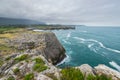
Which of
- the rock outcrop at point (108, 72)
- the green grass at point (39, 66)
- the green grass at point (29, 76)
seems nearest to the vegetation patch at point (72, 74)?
the rock outcrop at point (108, 72)

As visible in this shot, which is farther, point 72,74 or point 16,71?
point 16,71

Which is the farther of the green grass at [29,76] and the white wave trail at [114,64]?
the white wave trail at [114,64]

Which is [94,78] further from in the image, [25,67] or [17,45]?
[17,45]

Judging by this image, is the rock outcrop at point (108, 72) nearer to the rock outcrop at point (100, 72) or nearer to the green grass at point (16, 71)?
the rock outcrop at point (100, 72)

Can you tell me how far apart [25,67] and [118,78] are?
43.6 feet

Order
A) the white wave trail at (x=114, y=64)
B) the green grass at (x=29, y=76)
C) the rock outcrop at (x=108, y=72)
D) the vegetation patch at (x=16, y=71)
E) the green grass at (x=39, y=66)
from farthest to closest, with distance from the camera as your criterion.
→ 1. the white wave trail at (x=114, y=64)
2. the vegetation patch at (x=16, y=71)
3. the green grass at (x=39, y=66)
4. the green grass at (x=29, y=76)
5. the rock outcrop at (x=108, y=72)

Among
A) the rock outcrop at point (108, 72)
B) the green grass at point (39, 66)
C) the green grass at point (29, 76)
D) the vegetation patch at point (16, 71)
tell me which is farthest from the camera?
the vegetation patch at point (16, 71)

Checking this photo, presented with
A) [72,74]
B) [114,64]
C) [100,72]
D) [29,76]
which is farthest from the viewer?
[114,64]

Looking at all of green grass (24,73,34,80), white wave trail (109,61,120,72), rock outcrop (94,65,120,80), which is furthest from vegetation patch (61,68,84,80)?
white wave trail (109,61,120,72)

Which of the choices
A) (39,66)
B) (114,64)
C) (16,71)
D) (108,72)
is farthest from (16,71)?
(114,64)

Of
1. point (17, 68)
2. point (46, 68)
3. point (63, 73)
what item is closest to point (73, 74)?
point (63, 73)

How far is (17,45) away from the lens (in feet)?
201

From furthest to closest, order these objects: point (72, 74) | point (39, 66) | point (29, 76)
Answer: point (39, 66), point (29, 76), point (72, 74)

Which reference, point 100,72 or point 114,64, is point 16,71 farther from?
point 114,64
